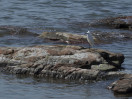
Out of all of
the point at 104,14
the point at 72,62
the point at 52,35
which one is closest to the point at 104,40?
the point at 52,35

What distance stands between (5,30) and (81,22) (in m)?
3.82

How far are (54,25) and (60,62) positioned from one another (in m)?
7.92

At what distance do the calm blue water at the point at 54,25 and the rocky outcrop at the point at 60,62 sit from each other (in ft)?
0.93

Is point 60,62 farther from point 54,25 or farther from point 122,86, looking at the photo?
point 54,25

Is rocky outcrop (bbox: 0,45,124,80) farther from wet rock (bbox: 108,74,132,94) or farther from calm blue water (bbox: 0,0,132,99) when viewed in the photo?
wet rock (bbox: 108,74,132,94)

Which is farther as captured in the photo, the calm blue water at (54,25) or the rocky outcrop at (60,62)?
the rocky outcrop at (60,62)

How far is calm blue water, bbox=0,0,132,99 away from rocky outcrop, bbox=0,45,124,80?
11.1 inches

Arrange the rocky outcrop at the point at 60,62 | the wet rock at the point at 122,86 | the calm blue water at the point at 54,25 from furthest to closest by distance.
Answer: the rocky outcrop at the point at 60,62 < the calm blue water at the point at 54,25 < the wet rock at the point at 122,86

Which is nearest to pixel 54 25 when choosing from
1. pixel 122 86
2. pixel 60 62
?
pixel 60 62

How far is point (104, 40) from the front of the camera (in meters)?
15.8

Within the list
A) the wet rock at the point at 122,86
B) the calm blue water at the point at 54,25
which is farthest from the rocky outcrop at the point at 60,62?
the wet rock at the point at 122,86

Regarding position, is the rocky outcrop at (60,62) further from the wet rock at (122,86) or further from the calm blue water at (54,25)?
the wet rock at (122,86)

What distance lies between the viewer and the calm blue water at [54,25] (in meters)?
9.61

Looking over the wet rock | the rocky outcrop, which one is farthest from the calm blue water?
the rocky outcrop
